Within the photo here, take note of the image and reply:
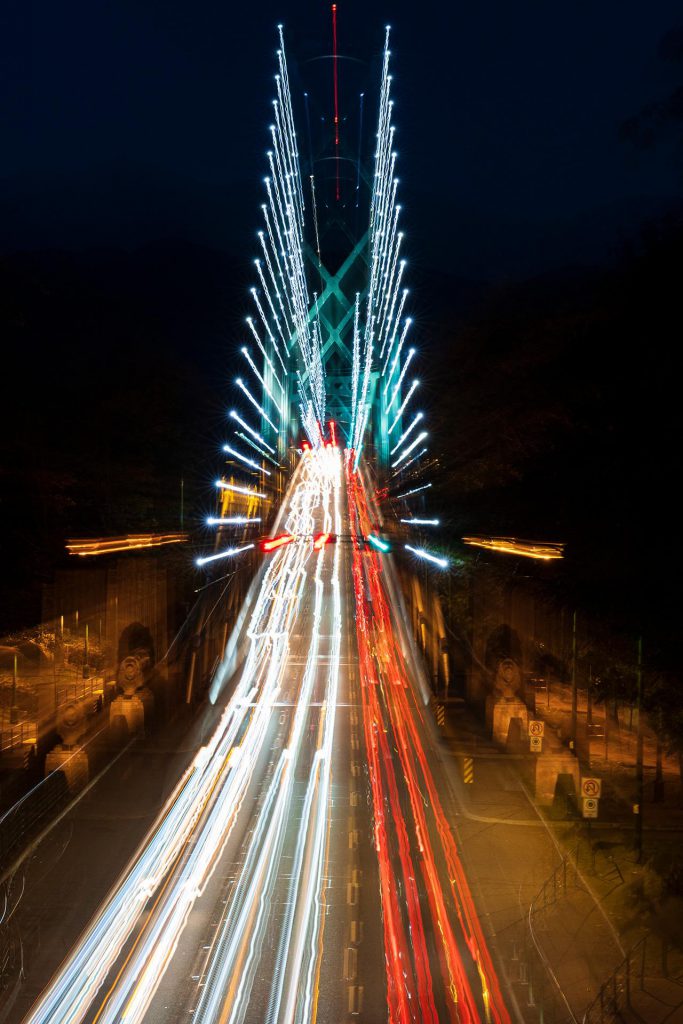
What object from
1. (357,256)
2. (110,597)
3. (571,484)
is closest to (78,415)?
(110,597)

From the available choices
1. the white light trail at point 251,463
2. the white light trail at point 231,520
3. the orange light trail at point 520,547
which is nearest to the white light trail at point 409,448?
the white light trail at point 251,463

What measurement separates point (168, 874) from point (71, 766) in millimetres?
4326

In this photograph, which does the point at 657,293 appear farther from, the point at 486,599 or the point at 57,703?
the point at 57,703

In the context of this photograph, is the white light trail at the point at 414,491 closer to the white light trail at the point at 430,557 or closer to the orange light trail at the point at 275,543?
the white light trail at the point at 430,557

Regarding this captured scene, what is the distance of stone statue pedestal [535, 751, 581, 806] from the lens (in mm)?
11510

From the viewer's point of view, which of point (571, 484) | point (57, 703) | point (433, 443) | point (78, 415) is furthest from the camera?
point (433, 443)

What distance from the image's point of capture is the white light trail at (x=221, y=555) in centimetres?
2305

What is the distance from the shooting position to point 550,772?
11.6m

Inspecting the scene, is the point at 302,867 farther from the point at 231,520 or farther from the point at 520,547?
the point at 231,520

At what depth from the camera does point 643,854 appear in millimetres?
9531

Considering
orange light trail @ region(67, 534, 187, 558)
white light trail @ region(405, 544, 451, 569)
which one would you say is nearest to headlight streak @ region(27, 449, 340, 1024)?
orange light trail @ region(67, 534, 187, 558)

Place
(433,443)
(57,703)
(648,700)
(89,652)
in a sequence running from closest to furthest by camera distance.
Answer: (648,700) → (57,703) → (89,652) → (433,443)

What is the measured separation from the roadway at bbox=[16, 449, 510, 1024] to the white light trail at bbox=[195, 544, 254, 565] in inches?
290

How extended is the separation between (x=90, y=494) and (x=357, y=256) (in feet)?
132
